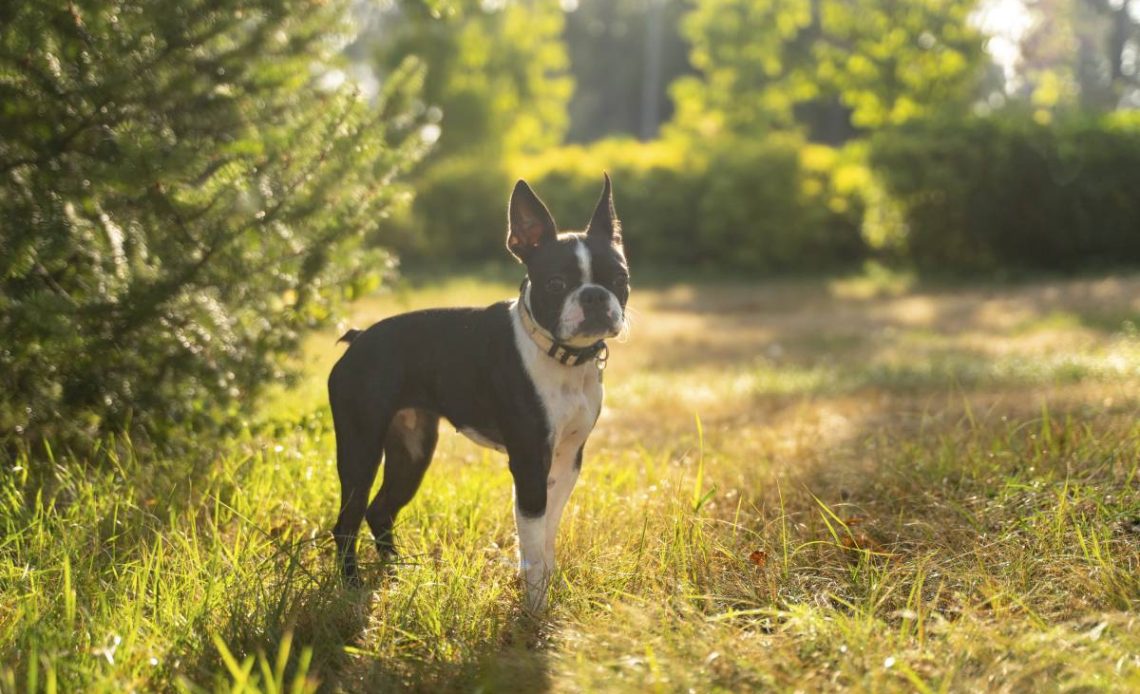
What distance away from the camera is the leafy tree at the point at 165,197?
167 inches

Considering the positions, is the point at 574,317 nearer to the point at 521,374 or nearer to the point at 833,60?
the point at 521,374

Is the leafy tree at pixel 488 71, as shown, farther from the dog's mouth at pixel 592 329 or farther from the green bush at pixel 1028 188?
the dog's mouth at pixel 592 329

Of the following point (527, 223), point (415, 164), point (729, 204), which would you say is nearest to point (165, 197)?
point (527, 223)

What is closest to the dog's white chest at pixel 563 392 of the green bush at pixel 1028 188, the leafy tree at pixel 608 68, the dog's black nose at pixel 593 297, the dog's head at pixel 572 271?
the dog's head at pixel 572 271

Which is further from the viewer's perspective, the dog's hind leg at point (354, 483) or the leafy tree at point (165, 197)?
the leafy tree at point (165, 197)

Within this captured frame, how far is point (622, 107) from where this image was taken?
63344 mm

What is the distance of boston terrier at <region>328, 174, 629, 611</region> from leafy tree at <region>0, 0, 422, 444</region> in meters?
1.10

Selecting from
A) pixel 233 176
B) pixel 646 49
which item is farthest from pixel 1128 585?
pixel 646 49

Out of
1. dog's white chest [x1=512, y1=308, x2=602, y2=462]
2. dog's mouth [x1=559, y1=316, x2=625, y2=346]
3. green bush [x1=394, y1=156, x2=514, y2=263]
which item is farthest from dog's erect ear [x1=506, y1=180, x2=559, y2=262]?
green bush [x1=394, y1=156, x2=514, y2=263]

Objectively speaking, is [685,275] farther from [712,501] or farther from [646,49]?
[646,49]

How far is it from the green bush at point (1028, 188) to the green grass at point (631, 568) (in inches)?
486

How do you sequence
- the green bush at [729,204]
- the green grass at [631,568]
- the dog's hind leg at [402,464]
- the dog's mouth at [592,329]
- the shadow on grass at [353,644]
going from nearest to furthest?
the green grass at [631,568], the shadow on grass at [353,644], the dog's mouth at [592,329], the dog's hind leg at [402,464], the green bush at [729,204]

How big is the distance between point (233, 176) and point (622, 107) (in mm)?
60289

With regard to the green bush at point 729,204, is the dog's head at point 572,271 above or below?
below
